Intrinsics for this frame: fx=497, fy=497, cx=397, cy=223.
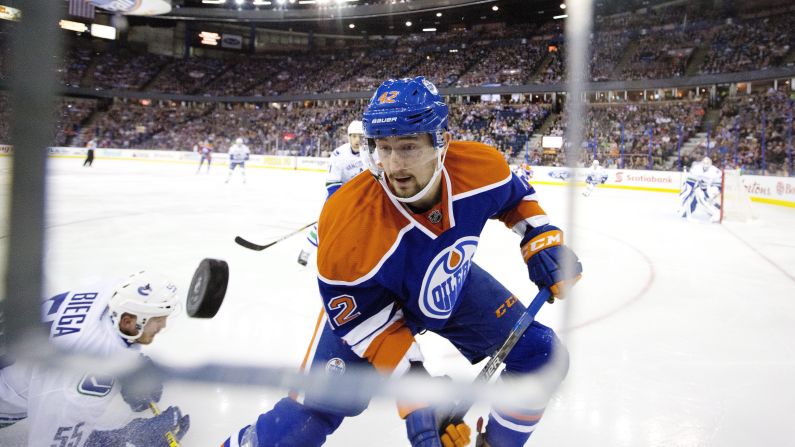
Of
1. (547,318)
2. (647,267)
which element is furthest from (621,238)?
(547,318)

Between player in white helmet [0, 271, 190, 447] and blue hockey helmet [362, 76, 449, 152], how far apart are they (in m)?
0.75

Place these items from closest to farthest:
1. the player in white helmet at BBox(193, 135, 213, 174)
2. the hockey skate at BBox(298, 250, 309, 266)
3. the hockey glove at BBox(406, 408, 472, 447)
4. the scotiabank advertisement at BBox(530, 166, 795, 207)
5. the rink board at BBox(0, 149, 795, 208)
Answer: the hockey glove at BBox(406, 408, 472, 447)
the hockey skate at BBox(298, 250, 309, 266)
the scotiabank advertisement at BBox(530, 166, 795, 207)
the rink board at BBox(0, 149, 795, 208)
the player in white helmet at BBox(193, 135, 213, 174)

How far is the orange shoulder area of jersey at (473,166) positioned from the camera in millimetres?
1391

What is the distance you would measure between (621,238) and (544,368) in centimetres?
460

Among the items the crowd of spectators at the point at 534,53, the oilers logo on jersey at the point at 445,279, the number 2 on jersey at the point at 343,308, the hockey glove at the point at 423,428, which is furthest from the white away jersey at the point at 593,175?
the hockey glove at the point at 423,428

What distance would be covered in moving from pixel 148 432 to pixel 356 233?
3.23 feet

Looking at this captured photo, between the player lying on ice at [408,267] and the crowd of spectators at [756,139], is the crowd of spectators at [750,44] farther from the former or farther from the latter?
the player lying on ice at [408,267]

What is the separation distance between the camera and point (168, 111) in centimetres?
2486

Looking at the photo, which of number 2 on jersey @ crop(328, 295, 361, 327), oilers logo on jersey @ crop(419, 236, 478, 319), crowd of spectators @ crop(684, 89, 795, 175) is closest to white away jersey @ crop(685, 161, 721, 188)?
crowd of spectators @ crop(684, 89, 795, 175)

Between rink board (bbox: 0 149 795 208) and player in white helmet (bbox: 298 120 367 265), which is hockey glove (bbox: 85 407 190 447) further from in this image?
rink board (bbox: 0 149 795 208)

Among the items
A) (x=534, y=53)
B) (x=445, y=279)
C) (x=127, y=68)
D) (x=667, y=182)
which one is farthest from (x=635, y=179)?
(x=127, y=68)

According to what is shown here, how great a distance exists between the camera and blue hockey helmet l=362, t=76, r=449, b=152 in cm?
116

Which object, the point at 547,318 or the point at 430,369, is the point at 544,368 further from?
the point at 547,318

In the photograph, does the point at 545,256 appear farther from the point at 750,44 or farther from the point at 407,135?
the point at 750,44
